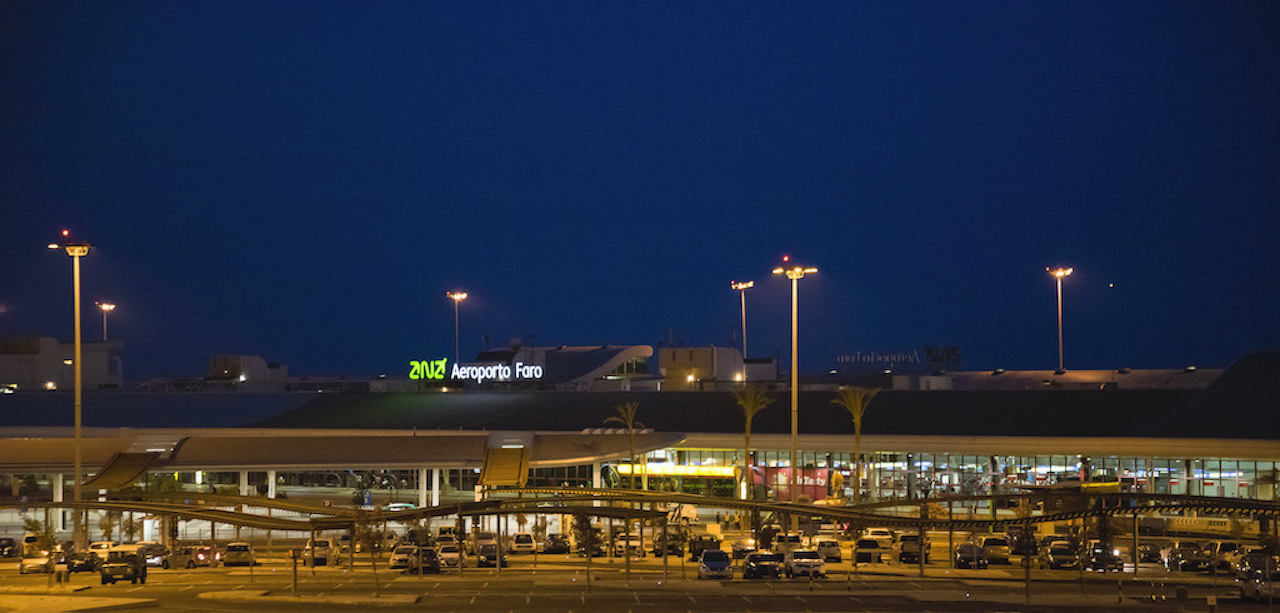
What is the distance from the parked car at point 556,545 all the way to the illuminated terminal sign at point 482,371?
157ft

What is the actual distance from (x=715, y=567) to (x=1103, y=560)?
15.4 metres

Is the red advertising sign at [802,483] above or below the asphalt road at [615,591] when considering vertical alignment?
above

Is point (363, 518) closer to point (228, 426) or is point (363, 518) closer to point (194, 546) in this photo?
point (194, 546)

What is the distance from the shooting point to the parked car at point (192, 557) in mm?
56438

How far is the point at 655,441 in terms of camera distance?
7950cm

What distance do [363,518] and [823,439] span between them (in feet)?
127

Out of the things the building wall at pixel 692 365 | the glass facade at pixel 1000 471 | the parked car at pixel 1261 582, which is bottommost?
the parked car at pixel 1261 582

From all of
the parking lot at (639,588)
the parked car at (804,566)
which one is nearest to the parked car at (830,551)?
the parking lot at (639,588)

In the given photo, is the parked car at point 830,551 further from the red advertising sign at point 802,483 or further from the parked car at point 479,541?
the red advertising sign at point 802,483

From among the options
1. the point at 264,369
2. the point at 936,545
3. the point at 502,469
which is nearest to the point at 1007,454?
the point at 936,545

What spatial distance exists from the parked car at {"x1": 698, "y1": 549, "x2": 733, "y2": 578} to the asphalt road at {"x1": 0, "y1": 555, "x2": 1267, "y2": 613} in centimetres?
54

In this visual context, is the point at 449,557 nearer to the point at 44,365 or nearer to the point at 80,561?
the point at 80,561

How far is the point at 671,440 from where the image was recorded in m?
81.0

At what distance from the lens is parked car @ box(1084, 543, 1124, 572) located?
50922 millimetres
